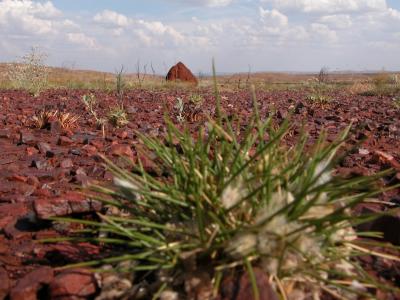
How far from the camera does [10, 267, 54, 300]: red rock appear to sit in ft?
5.31

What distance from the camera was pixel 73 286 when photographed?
160 cm

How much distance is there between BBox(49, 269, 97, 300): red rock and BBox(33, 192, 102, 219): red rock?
1.61 feet

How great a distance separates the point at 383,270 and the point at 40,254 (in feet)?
4.13

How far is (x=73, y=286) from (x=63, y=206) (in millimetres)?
565

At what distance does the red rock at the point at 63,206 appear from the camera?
2.08 metres

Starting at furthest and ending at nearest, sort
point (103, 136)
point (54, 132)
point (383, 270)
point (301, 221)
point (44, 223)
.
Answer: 1. point (54, 132)
2. point (103, 136)
3. point (44, 223)
4. point (383, 270)
5. point (301, 221)

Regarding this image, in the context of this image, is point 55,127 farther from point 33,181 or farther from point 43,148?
point 33,181

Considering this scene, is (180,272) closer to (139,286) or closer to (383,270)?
(139,286)

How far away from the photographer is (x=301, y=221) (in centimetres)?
151

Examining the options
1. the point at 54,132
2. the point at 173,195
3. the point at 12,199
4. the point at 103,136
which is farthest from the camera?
the point at 54,132

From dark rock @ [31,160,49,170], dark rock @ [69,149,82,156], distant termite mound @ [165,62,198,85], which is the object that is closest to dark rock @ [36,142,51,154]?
dark rock @ [69,149,82,156]

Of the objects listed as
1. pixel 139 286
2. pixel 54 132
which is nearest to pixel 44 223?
pixel 139 286

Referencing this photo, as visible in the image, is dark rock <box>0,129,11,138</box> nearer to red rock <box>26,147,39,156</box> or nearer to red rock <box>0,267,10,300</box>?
red rock <box>26,147,39,156</box>

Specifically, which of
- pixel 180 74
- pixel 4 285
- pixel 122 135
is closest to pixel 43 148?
pixel 122 135
